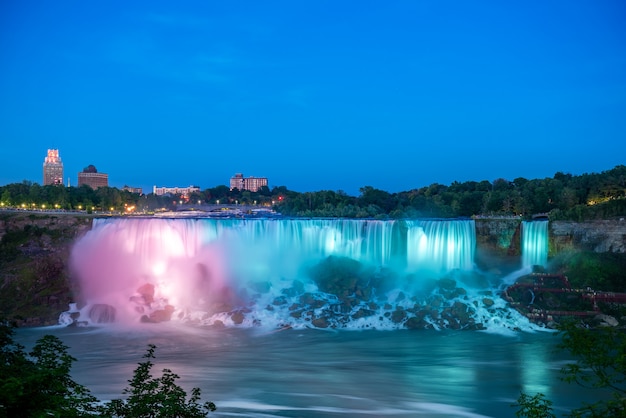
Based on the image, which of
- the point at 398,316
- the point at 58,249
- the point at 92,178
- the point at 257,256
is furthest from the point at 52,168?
the point at 398,316

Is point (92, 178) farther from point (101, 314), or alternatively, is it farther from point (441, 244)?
point (441, 244)

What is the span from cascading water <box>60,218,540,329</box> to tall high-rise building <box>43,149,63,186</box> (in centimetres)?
12721

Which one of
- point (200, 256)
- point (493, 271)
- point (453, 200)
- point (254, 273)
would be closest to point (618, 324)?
point (493, 271)

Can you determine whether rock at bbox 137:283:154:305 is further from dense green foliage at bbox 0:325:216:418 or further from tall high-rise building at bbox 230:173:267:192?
tall high-rise building at bbox 230:173:267:192

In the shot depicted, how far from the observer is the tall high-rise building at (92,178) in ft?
520

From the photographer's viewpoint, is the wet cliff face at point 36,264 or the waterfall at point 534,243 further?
the waterfall at point 534,243

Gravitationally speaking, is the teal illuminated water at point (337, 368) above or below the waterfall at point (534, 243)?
below

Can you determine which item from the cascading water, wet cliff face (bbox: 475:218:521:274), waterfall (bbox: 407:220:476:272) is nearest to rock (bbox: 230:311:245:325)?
the cascading water

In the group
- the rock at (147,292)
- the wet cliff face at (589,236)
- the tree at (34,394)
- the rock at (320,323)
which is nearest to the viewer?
the tree at (34,394)

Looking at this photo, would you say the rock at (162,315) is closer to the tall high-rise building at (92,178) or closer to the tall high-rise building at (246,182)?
the tall high-rise building at (92,178)

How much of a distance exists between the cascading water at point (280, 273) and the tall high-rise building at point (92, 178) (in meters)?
130

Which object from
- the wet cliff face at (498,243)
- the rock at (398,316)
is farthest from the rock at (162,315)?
the wet cliff face at (498,243)

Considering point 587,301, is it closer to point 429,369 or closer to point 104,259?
point 429,369

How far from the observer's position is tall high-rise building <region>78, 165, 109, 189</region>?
159 meters
